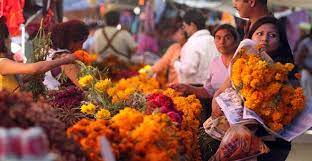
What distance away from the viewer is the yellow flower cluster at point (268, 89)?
17.9ft

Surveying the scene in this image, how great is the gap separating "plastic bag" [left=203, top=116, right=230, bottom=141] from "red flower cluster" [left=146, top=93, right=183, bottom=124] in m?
0.42

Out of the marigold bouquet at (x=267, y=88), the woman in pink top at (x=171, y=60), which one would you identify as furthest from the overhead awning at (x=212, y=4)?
the marigold bouquet at (x=267, y=88)

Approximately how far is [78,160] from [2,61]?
2162 mm

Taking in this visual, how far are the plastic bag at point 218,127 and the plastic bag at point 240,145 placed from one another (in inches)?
10.9

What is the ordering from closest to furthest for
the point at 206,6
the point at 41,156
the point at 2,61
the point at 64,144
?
the point at 41,156
the point at 64,144
the point at 2,61
the point at 206,6

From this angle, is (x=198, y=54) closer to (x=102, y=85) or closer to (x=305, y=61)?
(x=102, y=85)

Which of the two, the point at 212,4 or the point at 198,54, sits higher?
the point at 198,54

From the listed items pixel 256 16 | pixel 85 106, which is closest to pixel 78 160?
pixel 85 106

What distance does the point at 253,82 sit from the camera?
17.8ft

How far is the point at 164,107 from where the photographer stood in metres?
5.53

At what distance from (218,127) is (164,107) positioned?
62cm

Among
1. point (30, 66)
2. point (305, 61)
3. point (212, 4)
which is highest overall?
point (30, 66)

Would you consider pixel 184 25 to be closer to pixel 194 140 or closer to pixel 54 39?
pixel 54 39

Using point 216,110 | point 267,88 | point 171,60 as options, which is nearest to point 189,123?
point 216,110
